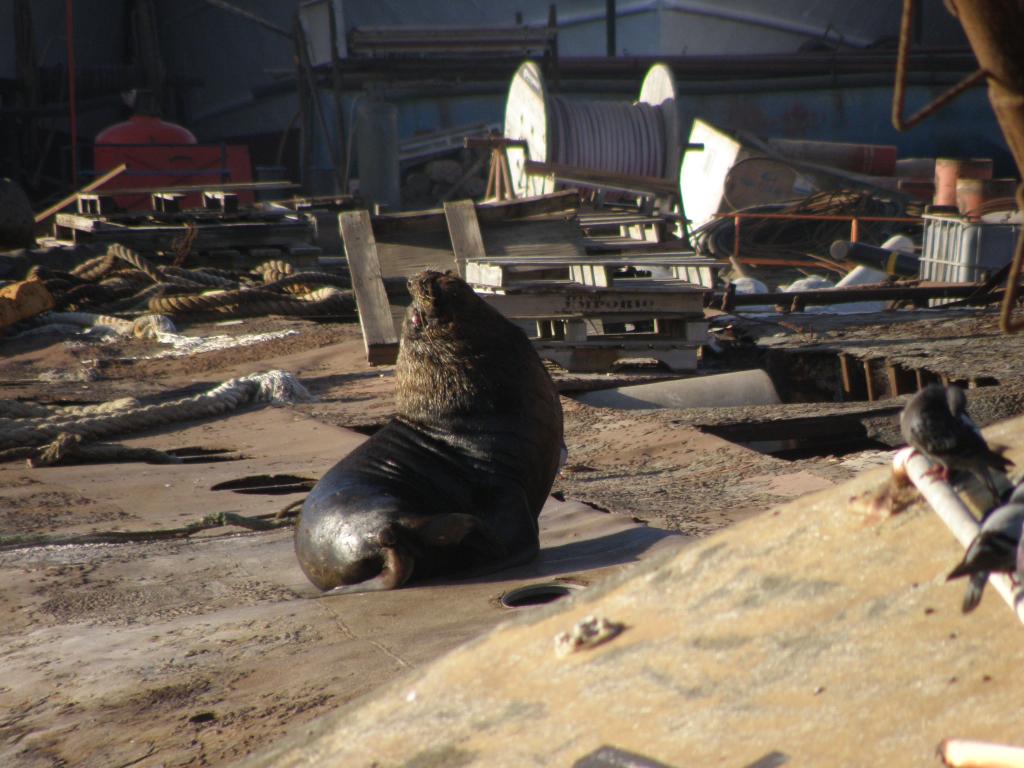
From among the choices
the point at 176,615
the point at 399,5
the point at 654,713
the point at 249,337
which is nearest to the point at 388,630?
the point at 176,615

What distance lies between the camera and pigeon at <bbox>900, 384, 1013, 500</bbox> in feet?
6.20

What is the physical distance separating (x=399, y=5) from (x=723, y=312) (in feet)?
68.0

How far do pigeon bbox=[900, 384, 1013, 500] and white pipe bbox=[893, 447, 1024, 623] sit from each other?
0.18 feet

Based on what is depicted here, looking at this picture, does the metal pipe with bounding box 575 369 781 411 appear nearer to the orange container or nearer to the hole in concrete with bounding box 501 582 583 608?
the hole in concrete with bounding box 501 582 583 608

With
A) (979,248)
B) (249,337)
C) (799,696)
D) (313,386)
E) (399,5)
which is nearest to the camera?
(799,696)

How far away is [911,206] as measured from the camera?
16.8 metres

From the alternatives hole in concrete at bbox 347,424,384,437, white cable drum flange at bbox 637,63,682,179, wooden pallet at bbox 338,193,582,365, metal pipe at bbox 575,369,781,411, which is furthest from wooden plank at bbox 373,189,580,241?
white cable drum flange at bbox 637,63,682,179

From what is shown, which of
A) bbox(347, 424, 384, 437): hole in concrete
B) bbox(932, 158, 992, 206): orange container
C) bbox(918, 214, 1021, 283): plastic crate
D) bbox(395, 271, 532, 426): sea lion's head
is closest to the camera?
bbox(395, 271, 532, 426): sea lion's head

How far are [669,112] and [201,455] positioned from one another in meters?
12.2

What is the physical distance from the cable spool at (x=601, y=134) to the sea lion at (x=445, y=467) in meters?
12.7

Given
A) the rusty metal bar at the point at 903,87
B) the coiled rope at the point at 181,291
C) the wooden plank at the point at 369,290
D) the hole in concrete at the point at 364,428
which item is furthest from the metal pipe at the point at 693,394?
the rusty metal bar at the point at 903,87

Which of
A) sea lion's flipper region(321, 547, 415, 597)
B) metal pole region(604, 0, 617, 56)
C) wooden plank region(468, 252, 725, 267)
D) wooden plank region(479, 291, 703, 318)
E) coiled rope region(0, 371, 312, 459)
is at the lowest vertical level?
coiled rope region(0, 371, 312, 459)

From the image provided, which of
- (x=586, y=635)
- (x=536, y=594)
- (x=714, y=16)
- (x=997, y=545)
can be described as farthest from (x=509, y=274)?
(x=714, y=16)

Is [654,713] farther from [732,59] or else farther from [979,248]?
[732,59]
